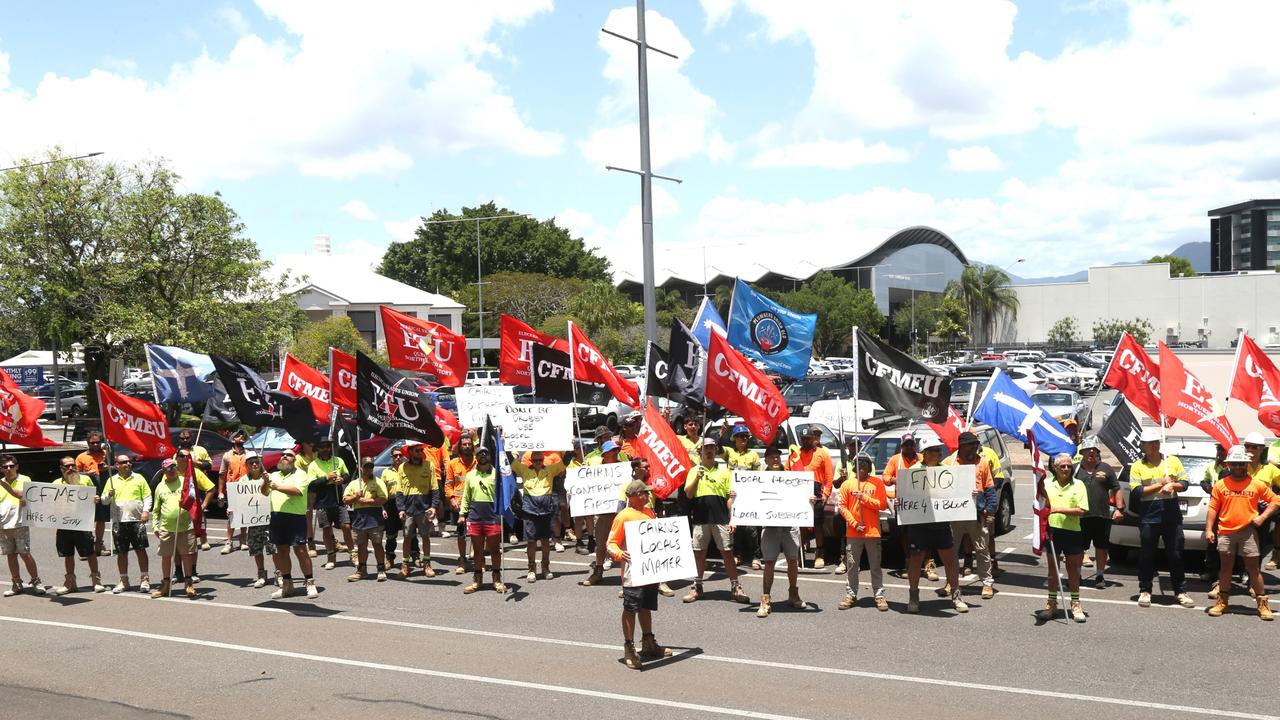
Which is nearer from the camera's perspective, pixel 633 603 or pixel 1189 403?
pixel 633 603

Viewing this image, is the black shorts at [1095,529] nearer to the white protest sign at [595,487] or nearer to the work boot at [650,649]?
the work boot at [650,649]

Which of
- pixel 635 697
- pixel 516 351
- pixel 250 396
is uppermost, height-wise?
pixel 516 351

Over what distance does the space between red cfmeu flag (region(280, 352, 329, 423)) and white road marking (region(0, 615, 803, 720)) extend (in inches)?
234

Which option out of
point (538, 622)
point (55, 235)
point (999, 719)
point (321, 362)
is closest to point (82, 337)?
point (55, 235)

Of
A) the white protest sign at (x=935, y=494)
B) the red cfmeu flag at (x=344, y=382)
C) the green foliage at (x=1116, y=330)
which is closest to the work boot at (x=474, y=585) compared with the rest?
the red cfmeu flag at (x=344, y=382)

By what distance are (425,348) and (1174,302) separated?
3154 inches

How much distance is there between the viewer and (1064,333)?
283 feet

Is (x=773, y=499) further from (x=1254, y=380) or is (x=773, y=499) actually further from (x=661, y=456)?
(x=1254, y=380)

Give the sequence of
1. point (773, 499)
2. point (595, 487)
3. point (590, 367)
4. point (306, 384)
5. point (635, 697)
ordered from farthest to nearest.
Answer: point (306, 384) < point (590, 367) < point (595, 487) < point (773, 499) < point (635, 697)

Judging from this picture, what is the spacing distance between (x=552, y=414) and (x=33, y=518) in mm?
5938

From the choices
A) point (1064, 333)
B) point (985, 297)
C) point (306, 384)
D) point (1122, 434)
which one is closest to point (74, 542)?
point (306, 384)

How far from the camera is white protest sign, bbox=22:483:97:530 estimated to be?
1248cm

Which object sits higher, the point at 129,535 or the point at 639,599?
the point at 129,535

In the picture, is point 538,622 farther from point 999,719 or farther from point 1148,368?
point 1148,368
